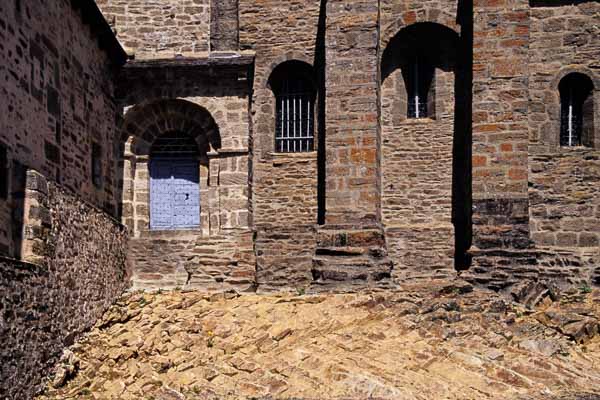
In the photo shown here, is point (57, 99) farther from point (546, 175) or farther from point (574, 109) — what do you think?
point (574, 109)

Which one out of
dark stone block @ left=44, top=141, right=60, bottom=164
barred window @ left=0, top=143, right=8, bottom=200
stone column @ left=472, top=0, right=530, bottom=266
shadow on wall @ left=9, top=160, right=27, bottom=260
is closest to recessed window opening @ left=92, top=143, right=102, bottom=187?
dark stone block @ left=44, top=141, right=60, bottom=164

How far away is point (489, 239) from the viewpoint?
13414mm

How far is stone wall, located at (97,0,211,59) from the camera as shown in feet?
50.1

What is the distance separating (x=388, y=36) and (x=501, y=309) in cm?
559

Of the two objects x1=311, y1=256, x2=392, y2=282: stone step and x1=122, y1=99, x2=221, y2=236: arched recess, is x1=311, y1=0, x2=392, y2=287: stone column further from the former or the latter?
x1=122, y1=99, x2=221, y2=236: arched recess

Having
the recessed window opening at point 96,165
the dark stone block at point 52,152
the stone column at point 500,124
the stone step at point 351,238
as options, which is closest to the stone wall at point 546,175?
the stone column at point 500,124

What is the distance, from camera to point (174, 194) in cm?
1526

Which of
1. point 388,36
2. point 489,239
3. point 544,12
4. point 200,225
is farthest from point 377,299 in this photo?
point 544,12

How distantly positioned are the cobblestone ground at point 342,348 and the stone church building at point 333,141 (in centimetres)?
83

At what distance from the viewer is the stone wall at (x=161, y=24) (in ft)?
50.1

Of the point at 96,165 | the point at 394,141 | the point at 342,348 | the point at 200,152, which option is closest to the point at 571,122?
the point at 394,141

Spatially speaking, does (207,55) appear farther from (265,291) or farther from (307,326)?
(307,326)

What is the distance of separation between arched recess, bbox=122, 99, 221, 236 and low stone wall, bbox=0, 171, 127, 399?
1937 millimetres

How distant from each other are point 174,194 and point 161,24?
337cm
